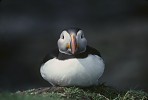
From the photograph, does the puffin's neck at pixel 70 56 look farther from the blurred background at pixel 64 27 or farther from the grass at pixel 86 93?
the blurred background at pixel 64 27

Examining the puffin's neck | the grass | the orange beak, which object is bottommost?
the grass

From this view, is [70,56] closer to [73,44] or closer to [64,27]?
[73,44]

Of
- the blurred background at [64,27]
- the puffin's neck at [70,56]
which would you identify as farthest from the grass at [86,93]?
the blurred background at [64,27]

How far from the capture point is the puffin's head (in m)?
3.58

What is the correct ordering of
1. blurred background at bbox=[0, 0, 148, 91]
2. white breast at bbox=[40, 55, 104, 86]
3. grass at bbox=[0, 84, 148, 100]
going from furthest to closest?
blurred background at bbox=[0, 0, 148, 91]
white breast at bbox=[40, 55, 104, 86]
grass at bbox=[0, 84, 148, 100]

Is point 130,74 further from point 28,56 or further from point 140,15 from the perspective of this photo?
point 28,56

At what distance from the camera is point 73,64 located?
141 inches

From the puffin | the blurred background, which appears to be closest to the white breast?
the puffin

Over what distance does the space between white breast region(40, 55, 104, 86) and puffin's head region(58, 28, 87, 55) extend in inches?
3.0

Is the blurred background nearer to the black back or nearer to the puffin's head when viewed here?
the black back

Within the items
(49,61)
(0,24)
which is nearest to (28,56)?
(0,24)

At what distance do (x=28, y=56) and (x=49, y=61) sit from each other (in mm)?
3175

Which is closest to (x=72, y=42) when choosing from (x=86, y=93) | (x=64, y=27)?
(x=86, y=93)

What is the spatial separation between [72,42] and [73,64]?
16 cm
